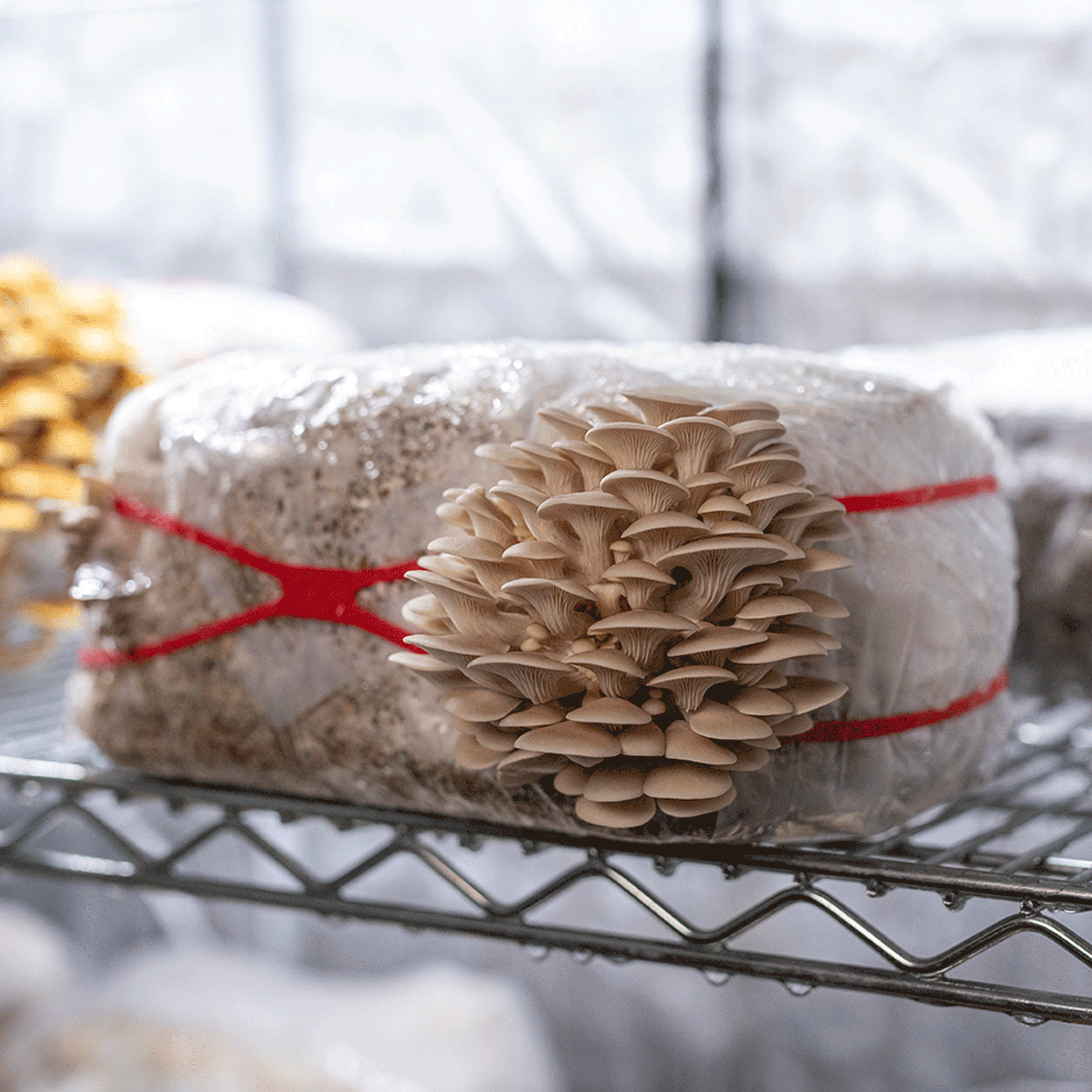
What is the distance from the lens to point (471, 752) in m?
0.41

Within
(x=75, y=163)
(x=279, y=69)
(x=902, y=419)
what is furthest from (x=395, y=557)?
(x=75, y=163)

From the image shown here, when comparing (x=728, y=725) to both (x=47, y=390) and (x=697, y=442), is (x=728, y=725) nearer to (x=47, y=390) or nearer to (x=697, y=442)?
(x=697, y=442)

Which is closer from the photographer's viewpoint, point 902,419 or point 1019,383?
point 902,419

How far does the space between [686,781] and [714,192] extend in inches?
38.2

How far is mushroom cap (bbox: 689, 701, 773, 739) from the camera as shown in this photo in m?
0.37

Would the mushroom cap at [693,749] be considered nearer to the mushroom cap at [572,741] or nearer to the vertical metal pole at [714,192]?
the mushroom cap at [572,741]

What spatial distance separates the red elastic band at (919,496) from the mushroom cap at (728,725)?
0.11m

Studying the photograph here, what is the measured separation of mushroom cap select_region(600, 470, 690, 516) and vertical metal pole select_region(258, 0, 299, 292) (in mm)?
1192

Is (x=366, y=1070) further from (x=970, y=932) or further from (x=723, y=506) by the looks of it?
(x=723, y=506)

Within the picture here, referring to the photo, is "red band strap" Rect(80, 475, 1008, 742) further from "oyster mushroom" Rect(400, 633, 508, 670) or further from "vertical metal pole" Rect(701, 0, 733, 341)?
"vertical metal pole" Rect(701, 0, 733, 341)

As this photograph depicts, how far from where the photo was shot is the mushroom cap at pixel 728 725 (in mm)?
372

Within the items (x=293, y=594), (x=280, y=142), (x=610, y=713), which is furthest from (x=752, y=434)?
(x=280, y=142)

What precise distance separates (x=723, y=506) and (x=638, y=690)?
0.24 ft

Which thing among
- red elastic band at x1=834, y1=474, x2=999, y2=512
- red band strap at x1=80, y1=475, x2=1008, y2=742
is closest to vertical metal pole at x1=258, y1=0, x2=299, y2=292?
red band strap at x1=80, y1=475, x2=1008, y2=742
